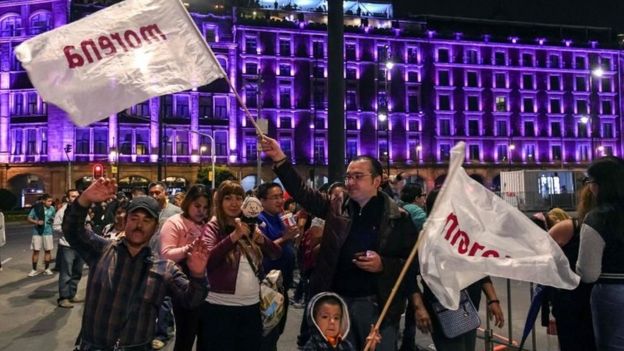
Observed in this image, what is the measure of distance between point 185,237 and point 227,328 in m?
1.40

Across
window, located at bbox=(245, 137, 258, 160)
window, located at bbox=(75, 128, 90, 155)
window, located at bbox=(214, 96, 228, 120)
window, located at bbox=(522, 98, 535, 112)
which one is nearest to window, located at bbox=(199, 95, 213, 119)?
window, located at bbox=(214, 96, 228, 120)

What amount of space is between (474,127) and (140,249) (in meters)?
70.4

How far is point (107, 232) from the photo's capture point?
7.67m

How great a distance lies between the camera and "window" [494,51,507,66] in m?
71.7

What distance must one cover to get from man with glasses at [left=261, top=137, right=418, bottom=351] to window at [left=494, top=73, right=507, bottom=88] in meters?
72.2

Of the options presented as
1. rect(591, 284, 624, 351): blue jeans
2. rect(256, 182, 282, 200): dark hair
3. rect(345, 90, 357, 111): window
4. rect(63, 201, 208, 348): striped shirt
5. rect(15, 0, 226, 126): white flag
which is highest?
rect(345, 90, 357, 111): window

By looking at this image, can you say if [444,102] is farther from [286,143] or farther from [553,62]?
[286,143]

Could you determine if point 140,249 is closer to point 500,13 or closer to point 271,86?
point 271,86

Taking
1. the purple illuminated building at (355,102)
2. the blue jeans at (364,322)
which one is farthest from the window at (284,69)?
the blue jeans at (364,322)

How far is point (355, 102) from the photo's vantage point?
65625 mm

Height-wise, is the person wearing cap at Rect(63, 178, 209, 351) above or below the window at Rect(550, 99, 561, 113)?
below

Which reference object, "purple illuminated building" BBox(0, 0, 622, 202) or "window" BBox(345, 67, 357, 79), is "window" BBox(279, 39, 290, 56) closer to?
"purple illuminated building" BBox(0, 0, 622, 202)

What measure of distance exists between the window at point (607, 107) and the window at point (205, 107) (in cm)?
5416

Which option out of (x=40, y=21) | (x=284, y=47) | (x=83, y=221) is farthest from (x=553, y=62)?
(x=83, y=221)
